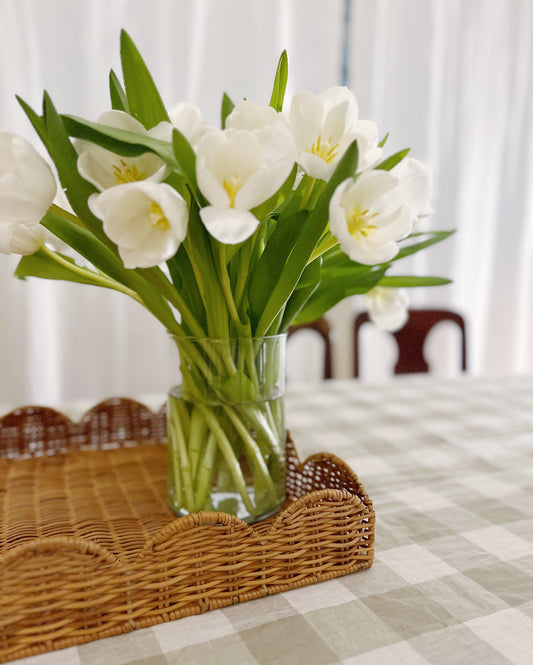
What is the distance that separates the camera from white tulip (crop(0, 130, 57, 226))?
0.45 metres

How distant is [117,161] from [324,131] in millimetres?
175

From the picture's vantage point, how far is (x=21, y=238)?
0.51 m

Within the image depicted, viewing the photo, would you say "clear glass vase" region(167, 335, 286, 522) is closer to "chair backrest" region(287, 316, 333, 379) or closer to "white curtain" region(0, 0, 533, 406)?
"chair backrest" region(287, 316, 333, 379)

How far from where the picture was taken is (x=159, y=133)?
0.47 metres

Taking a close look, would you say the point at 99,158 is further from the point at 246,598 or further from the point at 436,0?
the point at 436,0

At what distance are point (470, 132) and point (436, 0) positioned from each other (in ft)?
1.74

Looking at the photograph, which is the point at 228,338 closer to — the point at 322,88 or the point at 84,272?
the point at 84,272

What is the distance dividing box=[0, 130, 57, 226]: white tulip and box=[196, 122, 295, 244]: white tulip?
127 mm

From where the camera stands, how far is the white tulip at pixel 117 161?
472 millimetres

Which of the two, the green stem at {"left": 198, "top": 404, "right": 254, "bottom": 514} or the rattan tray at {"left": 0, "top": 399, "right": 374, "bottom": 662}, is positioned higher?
the green stem at {"left": 198, "top": 404, "right": 254, "bottom": 514}

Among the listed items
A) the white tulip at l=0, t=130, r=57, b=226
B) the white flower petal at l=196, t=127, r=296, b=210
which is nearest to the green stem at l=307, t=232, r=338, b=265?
A: the white flower petal at l=196, t=127, r=296, b=210

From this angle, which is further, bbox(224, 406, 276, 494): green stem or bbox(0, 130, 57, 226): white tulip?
bbox(224, 406, 276, 494): green stem

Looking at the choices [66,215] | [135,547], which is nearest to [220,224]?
[66,215]

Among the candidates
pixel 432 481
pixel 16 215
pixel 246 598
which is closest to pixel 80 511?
pixel 246 598
